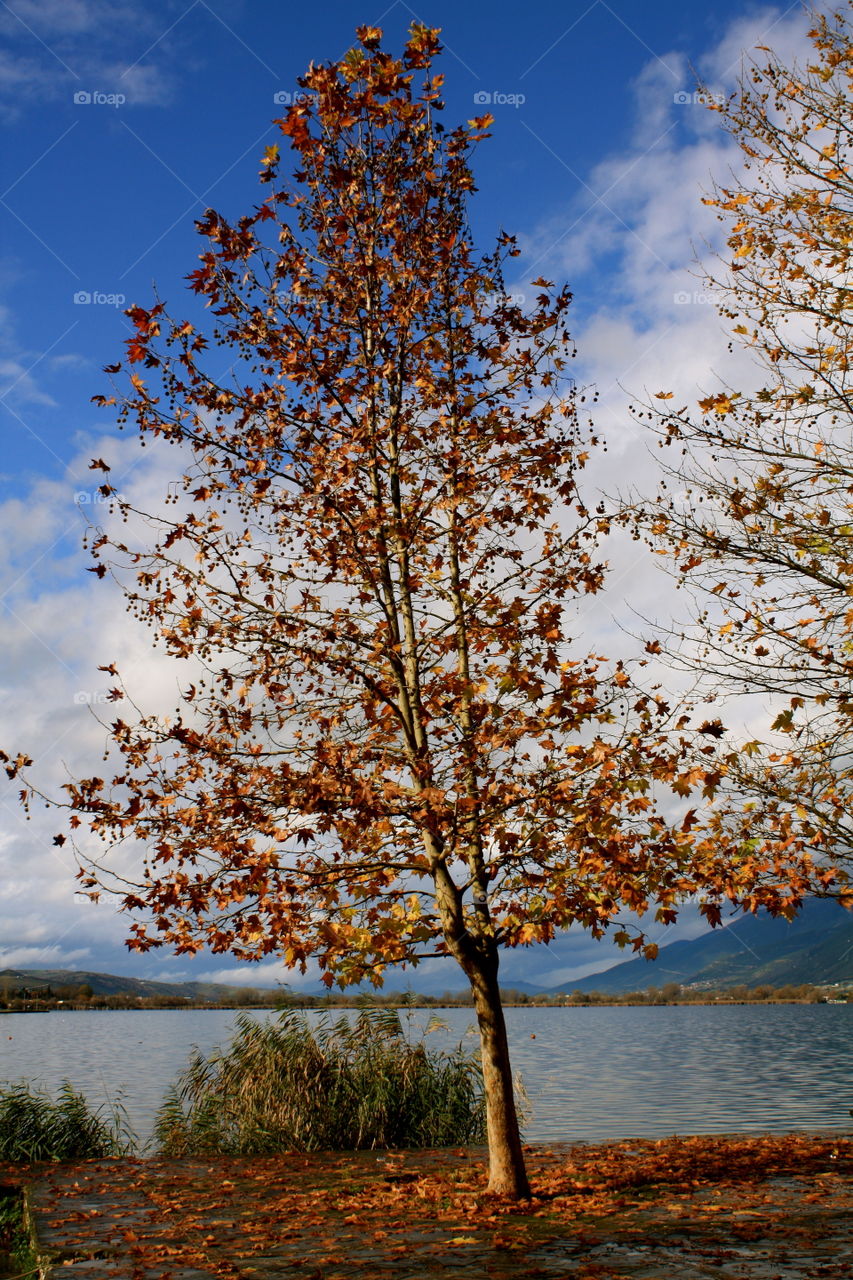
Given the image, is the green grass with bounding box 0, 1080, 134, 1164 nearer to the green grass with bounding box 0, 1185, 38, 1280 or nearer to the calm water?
the green grass with bounding box 0, 1185, 38, 1280

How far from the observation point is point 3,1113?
15.2 metres

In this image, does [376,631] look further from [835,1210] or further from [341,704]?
[835,1210]

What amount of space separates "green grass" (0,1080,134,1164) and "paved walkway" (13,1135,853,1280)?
45.5 inches

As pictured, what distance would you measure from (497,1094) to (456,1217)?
4.17ft

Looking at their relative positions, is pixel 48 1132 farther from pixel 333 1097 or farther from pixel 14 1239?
pixel 333 1097

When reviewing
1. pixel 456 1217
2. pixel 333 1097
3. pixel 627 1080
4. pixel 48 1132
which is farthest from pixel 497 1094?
pixel 627 1080

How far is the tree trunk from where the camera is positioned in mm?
10016

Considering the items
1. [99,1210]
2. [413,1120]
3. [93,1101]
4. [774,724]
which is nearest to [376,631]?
[774,724]

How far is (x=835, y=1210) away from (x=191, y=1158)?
33.8 ft

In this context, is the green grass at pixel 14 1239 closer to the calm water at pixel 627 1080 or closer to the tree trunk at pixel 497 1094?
the tree trunk at pixel 497 1094

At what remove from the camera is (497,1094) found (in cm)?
1004

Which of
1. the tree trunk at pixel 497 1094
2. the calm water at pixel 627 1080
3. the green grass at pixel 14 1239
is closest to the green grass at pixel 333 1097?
the calm water at pixel 627 1080

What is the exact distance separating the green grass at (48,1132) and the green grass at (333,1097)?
119 centimetres

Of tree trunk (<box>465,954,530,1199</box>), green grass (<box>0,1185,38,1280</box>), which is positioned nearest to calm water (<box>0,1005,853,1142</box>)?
tree trunk (<box>465,954,530,1199</box>)
